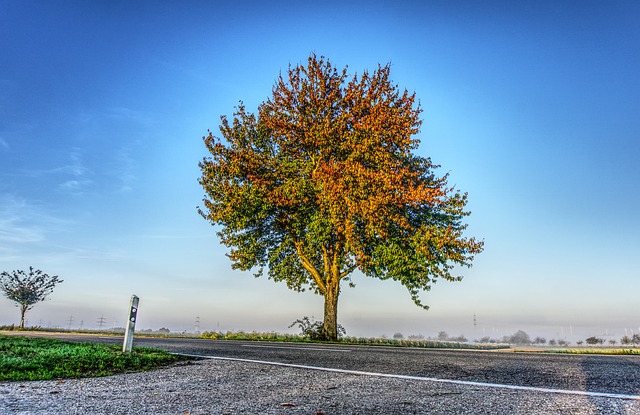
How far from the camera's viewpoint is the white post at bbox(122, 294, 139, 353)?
779 cm

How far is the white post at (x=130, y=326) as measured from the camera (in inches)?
307

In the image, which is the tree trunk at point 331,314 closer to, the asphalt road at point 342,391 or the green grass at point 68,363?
the green grass at point 68,363

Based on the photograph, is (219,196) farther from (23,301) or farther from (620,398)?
(23,301)

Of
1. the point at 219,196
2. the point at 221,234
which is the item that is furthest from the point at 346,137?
the point at 221,234

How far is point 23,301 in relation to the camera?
97.1 ft

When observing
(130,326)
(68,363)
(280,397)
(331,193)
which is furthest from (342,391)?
(331,193)

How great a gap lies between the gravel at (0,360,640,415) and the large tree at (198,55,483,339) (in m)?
11.0

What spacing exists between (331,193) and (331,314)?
6.69 metres

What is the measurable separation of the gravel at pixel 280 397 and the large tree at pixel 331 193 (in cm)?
1097

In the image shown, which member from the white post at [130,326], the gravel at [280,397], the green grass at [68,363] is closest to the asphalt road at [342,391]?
the gravel at [280,397]

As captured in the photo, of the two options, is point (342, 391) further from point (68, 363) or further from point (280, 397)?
point (68, 363)

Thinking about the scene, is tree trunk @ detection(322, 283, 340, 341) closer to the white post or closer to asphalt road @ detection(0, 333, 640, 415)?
the white post

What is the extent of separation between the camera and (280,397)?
3914 mm

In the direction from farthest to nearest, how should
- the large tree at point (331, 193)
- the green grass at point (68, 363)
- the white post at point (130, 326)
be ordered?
the large tree at point (331, 193), the white post at point (130, 326), the green grass at point (68, 363)
